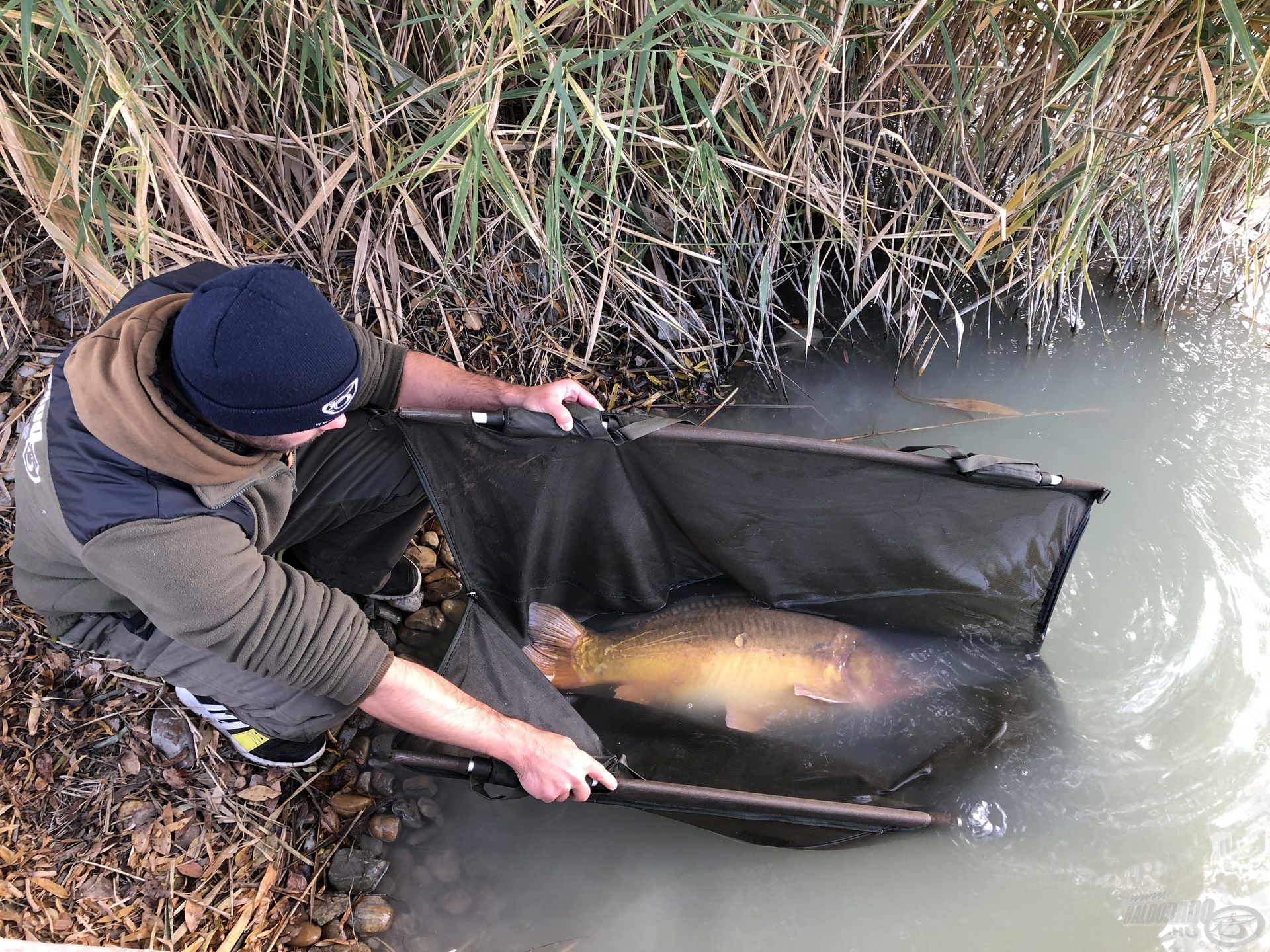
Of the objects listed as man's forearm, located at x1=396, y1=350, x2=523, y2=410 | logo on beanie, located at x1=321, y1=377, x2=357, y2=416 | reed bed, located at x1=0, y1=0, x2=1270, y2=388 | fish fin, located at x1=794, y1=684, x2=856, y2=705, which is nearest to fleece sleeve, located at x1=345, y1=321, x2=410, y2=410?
man's forearm, located at x1=396, y1=350, x2=523, y2=410

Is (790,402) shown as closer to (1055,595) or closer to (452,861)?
(1055,595)

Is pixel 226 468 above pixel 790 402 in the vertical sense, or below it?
above

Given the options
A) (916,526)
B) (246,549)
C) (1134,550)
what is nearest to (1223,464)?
(1134,550)

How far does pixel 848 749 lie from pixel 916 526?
0.60m

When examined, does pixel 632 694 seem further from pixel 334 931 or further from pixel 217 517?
pixel 217 517

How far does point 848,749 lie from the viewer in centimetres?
209

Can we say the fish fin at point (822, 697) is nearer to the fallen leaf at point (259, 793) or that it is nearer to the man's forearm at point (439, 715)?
the man's forearm at point (439, 715)

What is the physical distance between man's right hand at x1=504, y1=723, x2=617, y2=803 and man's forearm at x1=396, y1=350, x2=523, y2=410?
2.69 feet

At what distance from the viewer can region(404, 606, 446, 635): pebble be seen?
237cm

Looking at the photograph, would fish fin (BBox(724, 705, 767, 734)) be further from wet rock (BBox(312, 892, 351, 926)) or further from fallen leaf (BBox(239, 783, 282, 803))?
fallen leaf (BBox(239, 783, 282, 803))

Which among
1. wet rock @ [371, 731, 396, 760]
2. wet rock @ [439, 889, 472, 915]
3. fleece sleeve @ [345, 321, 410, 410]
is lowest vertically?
wet rock @ [439, 889, 472, 915]

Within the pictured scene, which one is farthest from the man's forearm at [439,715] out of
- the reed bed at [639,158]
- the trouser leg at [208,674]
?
the reed bed at [639,158]

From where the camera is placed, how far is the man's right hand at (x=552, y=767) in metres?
1.59

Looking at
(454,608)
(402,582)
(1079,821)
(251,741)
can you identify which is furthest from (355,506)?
(1079,821)
